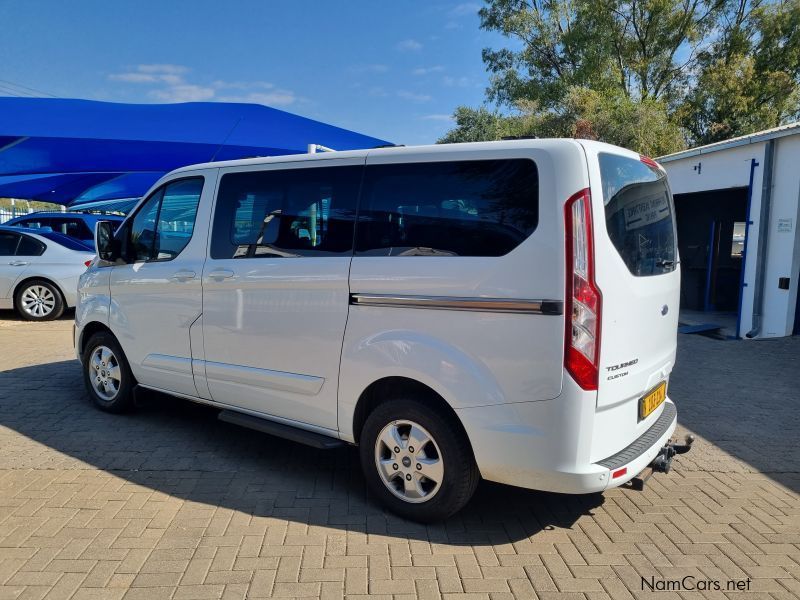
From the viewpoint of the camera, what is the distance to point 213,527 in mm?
3246

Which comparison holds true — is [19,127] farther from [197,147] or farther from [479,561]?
[479,561]

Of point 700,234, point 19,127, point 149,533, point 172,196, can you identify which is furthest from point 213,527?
point 700,234

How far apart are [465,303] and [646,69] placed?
2743cm

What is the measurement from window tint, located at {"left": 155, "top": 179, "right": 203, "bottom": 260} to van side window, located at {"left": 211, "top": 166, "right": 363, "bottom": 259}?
0.29m

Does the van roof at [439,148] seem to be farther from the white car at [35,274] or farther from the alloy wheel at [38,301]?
the alloy wheel at [38,301]

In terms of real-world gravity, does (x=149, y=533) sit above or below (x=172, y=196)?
below

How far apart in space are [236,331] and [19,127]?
6.87 meters

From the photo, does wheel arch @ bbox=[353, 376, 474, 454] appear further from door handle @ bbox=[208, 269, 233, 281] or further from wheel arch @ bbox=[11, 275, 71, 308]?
wheel arch @ bbox=[11, 275, 71, 308]

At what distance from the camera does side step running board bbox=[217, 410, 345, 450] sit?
3.61 meters

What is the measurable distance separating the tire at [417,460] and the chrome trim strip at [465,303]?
538 millimetres

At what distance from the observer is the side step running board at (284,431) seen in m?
3.61

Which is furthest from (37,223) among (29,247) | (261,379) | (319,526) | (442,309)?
(442,309)

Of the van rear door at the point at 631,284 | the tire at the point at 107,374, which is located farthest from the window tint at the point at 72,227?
the van rear door at the point at 631,284

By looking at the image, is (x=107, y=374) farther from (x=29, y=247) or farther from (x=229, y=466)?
(x=29, y=247)
